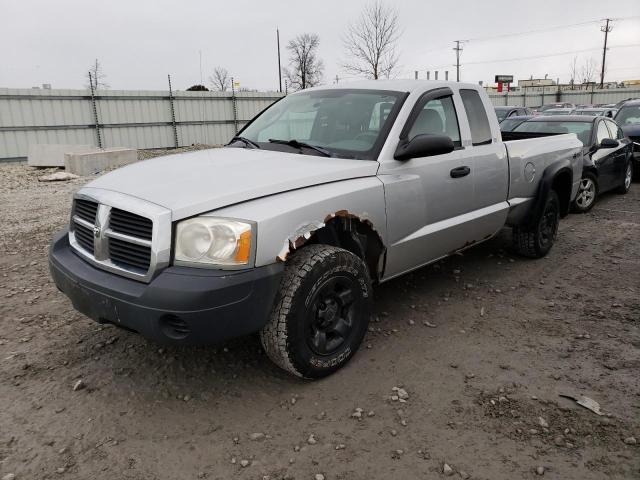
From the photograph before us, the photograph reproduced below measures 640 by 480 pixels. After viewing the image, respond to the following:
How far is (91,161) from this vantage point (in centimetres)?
1323

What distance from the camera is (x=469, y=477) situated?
232 cm

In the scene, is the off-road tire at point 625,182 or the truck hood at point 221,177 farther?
the off-road tire at point 625,182

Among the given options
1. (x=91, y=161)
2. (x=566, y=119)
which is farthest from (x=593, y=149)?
(x=91, y=161)

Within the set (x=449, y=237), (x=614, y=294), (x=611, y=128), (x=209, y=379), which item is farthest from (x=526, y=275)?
(x=611, y=128)

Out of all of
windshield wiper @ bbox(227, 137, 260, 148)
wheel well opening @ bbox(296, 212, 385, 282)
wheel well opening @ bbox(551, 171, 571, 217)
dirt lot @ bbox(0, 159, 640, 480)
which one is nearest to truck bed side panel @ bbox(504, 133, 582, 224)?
wheel well opening @ bbox(551, 171, 571, 217)

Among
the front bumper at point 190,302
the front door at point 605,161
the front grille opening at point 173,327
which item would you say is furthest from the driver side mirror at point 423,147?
the front door at point 605,161

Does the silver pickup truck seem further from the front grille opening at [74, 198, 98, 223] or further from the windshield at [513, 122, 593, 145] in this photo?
the windshield at [513, 122, 593, 145]

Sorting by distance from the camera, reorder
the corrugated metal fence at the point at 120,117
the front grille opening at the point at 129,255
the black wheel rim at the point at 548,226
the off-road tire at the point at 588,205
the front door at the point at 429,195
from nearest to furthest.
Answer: the front grille opening at the point at 129,255
the front door at the point at 429,195
the black wheel rim at the point at 548,226
the off-road tire at the point at 588,205
the corrugated metal fence at the point at 120,117

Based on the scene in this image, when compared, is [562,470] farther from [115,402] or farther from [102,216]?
[102,216]

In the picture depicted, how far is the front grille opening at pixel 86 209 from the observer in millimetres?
3014

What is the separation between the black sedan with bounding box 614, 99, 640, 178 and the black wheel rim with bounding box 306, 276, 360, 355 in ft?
34.2

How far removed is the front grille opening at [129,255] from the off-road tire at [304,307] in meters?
0.73

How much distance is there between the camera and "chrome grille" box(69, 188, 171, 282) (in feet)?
8.45

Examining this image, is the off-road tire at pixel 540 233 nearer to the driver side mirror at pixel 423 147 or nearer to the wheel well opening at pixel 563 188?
the wheel well opening at pixel 563 188
